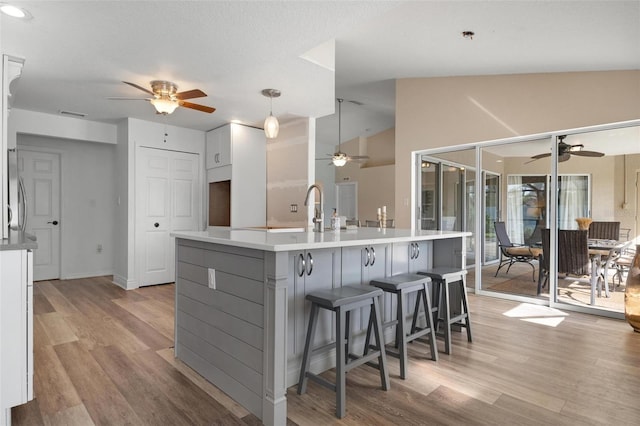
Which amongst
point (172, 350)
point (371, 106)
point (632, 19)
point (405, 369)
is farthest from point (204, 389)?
point (371, 106)

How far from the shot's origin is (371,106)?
7305 millimetres

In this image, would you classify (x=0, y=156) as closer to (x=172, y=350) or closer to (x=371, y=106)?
(x=172, y=350)

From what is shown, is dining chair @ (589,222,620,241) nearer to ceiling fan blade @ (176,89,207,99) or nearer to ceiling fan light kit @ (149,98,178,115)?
ceiling fan blade @ (176,89,207,99)

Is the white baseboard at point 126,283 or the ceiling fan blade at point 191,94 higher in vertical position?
the ceiling fan blade at point 191,94

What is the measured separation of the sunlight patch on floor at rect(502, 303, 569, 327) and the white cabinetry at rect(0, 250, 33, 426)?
404 cm

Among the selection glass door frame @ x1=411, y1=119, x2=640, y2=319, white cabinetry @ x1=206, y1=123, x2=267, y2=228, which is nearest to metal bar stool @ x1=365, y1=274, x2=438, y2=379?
glass door frame @ x1=411, y1=119, x2=640, y2=319

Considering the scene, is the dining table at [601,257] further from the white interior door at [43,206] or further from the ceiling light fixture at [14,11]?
the white interior door at [43,206]

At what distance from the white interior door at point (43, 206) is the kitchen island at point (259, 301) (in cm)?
415

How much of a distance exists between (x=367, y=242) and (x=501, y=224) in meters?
3.43

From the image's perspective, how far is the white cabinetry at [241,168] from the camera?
5.34 meters

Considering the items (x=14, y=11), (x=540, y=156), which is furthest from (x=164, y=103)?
(x=540, y=156)

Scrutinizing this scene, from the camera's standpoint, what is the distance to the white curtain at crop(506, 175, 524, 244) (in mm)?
4699

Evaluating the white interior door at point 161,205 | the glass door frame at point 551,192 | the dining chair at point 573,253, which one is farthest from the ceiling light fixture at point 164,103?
the dining chair at point 573,253

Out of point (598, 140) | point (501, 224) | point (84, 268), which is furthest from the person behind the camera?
point (84, 268)
